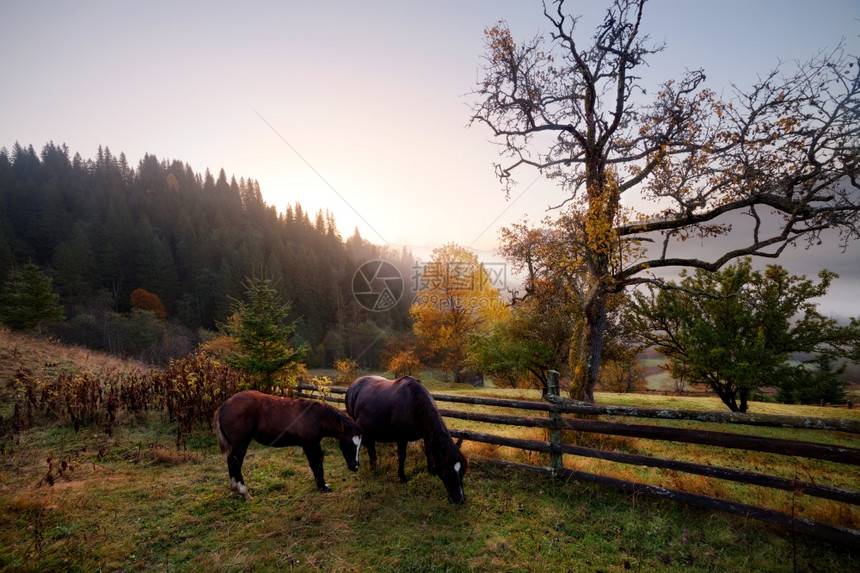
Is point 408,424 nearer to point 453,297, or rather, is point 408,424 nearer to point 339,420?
point 339,420

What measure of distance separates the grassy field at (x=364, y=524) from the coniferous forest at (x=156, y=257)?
107ft

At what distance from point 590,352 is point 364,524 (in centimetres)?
812

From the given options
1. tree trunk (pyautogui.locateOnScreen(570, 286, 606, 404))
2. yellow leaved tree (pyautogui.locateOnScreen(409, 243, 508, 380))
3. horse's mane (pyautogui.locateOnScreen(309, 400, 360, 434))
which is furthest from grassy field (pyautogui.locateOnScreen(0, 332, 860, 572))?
yellow leaved tree (pyautogui.locateOnScreen(409, 243, 508, 380))

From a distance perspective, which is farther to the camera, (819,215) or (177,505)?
(819,215)

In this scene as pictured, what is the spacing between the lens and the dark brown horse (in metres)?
5.29

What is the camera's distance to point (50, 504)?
477 cm

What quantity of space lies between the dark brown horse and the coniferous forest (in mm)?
33513

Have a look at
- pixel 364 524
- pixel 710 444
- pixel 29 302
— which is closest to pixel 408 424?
pixel 364 524

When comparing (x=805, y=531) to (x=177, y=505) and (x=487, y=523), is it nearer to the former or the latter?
(x=487, y=523)

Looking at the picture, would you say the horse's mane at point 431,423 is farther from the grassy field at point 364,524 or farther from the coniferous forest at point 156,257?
the coniferous forest at point 156,257

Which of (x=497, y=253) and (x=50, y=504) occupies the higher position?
(x=497, y=253)

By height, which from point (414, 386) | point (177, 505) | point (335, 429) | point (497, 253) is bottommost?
point (177, 505)

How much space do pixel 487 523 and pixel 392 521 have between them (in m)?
1.41

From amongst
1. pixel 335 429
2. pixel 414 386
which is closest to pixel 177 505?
pixel 335 429
